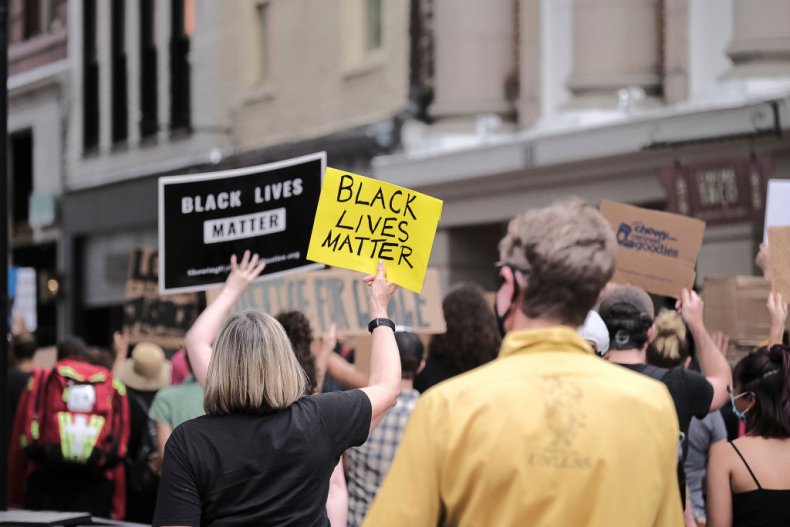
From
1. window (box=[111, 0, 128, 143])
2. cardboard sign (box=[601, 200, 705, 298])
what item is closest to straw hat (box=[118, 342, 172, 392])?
cardboard sign (box=[601, 200, 705, 298])

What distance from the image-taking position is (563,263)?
10.7 feet

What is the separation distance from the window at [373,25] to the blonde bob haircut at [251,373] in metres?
14.6

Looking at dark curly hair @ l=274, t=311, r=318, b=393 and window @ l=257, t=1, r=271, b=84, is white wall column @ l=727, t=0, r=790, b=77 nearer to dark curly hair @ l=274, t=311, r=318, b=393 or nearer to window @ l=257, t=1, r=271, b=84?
dark curly hair @ l=274, t=311, r=318, b=393

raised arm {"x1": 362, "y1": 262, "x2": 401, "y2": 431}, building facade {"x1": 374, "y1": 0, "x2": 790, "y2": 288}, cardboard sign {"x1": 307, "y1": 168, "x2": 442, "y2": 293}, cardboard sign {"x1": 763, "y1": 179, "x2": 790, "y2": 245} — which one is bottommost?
raised arm {"x1": 362, "y1": 262, "x2": 401, "y2": 431}

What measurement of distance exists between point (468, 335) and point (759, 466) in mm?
2970

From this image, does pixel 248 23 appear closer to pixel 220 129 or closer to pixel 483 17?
pixel 220 129

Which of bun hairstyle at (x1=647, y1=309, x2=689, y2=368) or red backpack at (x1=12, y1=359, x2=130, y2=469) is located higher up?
bun hairstyle at (x1=647, y1=309, x2=689, y2=368)

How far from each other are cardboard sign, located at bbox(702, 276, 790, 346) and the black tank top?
291 centimetres

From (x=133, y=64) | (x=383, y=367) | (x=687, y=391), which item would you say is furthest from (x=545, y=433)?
(x=133, y=64)

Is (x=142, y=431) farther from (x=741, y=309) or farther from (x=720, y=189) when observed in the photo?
(x=720, y=189)

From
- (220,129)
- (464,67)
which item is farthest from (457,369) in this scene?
(220,129)

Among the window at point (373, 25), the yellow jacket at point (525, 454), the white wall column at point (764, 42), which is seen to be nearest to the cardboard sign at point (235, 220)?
the yellow jacket at point (525, 454)

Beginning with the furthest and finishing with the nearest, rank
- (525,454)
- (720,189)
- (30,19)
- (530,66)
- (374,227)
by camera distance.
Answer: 1. (30,19)
2. (530,66)
3. (720,189)
4. (374,227)
5. (525,454)

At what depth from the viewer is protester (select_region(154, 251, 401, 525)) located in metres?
4.54
